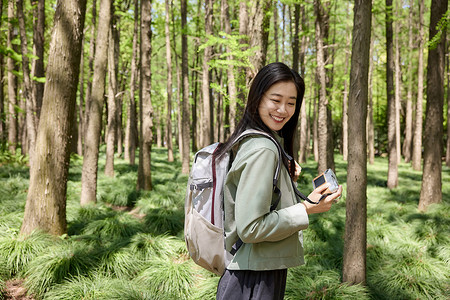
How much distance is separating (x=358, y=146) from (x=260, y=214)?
2961 mm

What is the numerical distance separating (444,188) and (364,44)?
916 centimetres

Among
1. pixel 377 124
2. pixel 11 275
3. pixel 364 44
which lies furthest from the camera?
pixel 377 124

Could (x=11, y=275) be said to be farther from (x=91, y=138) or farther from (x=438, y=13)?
(x=438, y=13)

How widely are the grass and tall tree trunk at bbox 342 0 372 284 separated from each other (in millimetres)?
442

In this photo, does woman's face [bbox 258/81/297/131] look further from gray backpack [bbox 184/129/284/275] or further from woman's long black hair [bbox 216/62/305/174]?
gray backpack [bbox 184/129/284/275]

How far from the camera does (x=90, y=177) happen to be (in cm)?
784

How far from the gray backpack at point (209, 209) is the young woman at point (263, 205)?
4 centimetres

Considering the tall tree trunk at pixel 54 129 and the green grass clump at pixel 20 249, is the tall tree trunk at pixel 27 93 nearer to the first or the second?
the tall tree trunk at pixel 54 129

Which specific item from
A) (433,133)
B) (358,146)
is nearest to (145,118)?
(358,146)

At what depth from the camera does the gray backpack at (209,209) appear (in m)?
1.47

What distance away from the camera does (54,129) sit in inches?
197

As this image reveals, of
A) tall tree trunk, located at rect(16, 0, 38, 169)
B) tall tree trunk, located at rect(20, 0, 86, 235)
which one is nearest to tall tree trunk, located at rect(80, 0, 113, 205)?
tall tree trunk, located at rect(20, 0, 86, 235)

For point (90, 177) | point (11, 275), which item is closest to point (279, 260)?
point (11, 275)

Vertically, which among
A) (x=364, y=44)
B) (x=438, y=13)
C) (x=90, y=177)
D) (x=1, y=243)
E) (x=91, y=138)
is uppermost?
(x=438, y=13)
